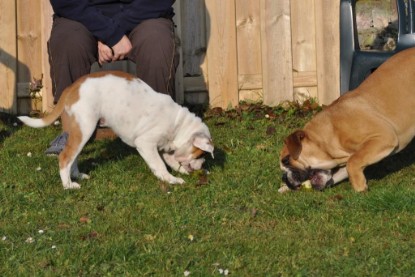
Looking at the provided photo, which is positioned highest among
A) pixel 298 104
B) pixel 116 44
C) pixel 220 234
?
pixel 116 44

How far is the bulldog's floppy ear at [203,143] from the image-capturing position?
6.27m

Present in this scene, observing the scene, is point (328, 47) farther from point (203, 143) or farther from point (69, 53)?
point (69, 53)

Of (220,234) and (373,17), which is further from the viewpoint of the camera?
(373,17)

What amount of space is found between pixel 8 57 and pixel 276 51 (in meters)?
2.98

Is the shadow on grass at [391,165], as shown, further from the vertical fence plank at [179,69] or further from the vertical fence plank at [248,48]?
the vertical fence plank at [179,69]

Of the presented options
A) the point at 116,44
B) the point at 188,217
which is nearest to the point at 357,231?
the point at 188,217

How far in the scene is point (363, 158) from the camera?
5.81 meters

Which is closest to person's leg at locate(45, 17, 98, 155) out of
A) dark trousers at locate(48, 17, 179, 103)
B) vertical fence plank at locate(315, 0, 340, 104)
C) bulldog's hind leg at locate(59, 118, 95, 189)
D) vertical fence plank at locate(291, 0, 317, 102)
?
dark trousers at locate(48, 17, 179, 103)

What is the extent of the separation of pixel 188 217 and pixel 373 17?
13.0ft

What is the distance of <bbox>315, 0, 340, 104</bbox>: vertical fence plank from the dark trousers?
226 cm

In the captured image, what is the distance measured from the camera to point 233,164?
265 inches

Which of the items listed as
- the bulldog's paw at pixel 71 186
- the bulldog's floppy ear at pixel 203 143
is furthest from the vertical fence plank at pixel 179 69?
the bulldog's paw at pixel 71 186

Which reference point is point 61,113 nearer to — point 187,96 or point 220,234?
point 220,234

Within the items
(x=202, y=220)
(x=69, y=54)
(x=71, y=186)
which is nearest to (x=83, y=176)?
(x=71, y=186)
